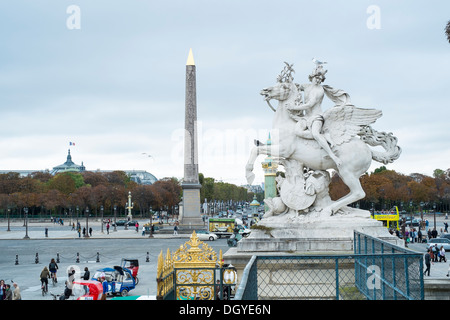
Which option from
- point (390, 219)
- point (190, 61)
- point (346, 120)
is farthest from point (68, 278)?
point (190, 61)

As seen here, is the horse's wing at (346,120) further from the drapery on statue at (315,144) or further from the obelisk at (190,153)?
the obelisk at (190,153)

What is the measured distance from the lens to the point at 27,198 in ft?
276

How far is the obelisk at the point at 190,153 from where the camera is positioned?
48344mm

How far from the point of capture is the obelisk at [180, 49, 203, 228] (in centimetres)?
4834

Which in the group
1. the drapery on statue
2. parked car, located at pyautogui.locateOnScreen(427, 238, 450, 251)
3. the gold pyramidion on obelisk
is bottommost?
parked car, located at pyautogui.locateOnScreen(427, 238, 450, 251)

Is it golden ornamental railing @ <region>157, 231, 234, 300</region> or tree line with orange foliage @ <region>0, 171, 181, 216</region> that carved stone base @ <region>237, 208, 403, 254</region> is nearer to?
Answer: golden ornamental railing @ <region>157, 231, 234, 300</region>

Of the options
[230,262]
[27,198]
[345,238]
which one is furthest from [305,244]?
[27,198]

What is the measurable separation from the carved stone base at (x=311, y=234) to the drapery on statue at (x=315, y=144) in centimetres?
30

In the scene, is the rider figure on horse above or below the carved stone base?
above

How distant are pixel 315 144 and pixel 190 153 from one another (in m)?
39.0

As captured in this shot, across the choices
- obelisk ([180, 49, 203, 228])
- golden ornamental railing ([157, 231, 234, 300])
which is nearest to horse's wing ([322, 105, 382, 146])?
golden ornamental railing ([157, 231, 234, 300])

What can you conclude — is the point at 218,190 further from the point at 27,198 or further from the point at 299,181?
the point at 299,181

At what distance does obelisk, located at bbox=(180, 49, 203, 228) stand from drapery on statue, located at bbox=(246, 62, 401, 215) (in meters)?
38.0

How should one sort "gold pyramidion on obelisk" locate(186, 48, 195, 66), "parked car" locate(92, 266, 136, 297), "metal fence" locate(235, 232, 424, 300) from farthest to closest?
"gold pyramidion on obelisk" locate(186, 48, 195, 66) < "parked car" locate(92, 266, 136, 297) < "metal fence" locate(235, 232, 424, 300)
